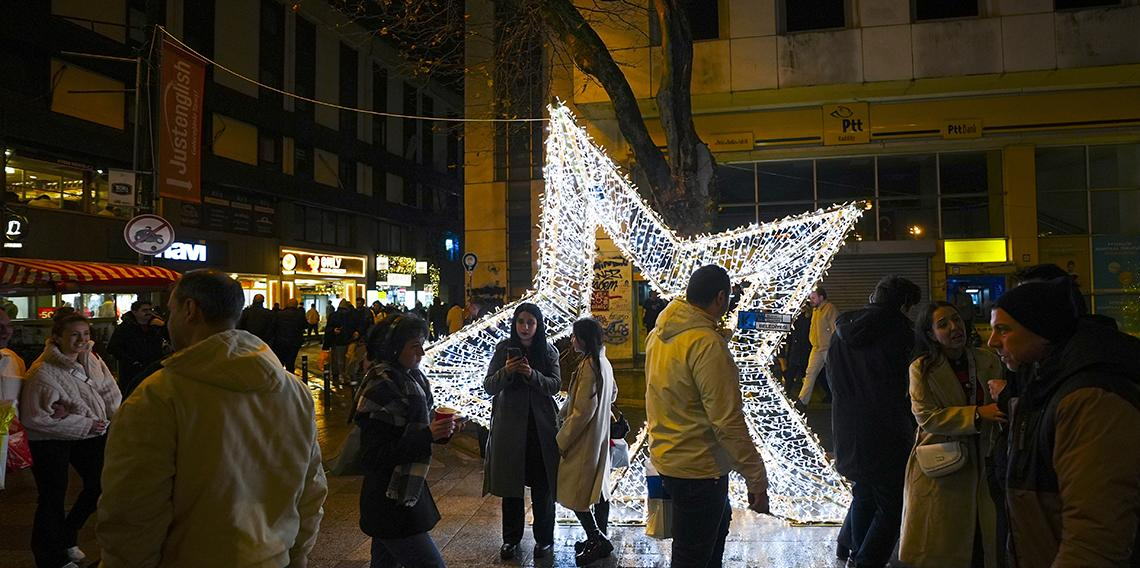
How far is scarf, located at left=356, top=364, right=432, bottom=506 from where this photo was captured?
3.12 meters

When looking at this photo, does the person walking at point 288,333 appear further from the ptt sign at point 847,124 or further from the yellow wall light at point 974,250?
the yellow wall light at point 974,250

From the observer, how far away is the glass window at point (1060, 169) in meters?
Answer: 15.0

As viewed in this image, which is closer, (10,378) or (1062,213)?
(10,378)

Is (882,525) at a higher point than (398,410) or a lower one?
lower

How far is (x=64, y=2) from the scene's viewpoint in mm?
18672

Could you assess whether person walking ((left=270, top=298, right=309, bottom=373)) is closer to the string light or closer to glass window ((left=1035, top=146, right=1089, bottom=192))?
the string light

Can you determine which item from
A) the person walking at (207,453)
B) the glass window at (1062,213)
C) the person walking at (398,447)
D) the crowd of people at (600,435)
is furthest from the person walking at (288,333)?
the glass window at (1062,213)

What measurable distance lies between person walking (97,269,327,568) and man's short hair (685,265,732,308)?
1902 mm

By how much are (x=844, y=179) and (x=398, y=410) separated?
14604mm

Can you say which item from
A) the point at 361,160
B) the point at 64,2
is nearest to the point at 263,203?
the point at 361,160

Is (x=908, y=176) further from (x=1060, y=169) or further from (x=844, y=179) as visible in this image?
(x=1060, y=169)

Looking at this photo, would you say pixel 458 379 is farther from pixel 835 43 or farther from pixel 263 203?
pixel 263 203

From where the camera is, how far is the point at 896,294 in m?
3.94

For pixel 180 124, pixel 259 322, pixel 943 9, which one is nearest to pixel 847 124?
pixel 943 9
